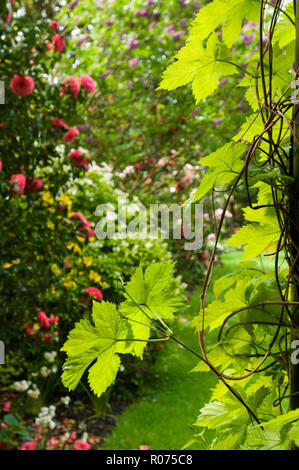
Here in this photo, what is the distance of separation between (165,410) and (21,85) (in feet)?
6.53

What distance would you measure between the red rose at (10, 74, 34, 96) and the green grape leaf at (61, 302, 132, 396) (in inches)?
71.3

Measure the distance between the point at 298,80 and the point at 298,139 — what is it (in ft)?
0.24

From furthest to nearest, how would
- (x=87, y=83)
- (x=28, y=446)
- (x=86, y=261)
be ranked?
1. (x=86, y=261)
2. (x=87, y=83)
3. (x=28, y=446)

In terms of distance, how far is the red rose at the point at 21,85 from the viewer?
2.03 meters

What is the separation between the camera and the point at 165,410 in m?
2.68

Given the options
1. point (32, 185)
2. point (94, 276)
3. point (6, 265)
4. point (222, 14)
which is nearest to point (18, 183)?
point (32, 185)

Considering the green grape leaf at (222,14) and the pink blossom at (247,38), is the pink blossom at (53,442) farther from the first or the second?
the pink blossom at (247,38)

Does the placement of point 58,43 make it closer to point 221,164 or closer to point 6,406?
point 6,406

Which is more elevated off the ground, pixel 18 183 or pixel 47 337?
pixel 18 183

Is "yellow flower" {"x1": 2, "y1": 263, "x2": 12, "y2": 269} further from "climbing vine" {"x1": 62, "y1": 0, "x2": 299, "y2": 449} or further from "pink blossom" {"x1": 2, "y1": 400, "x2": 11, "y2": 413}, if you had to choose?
"climbing vine" {"x1": 62, "y1": 0, "x2": 299, "y2": 449}

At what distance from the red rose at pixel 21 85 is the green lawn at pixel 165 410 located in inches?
55.4

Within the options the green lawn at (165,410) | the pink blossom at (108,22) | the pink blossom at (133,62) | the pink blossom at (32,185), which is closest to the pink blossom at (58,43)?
the pink blossom at (32,185)
